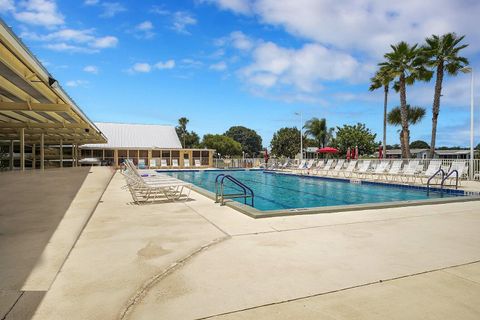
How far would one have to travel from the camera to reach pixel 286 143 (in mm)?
54219

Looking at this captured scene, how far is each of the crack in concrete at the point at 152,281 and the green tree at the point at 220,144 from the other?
199ft

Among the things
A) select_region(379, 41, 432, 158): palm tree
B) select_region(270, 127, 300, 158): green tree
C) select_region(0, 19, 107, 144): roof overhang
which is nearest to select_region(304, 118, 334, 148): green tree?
select_region(270, 127, 300, 158): green tree

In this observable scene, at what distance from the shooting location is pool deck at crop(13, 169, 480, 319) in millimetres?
2275

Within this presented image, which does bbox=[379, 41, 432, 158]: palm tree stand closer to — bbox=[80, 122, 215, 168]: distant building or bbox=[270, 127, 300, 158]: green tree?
bbox=[80, 122, 215, 168]: distant building

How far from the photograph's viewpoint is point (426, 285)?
2.69m

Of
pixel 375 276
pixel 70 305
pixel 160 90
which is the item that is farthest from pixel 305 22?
pixel 70 305

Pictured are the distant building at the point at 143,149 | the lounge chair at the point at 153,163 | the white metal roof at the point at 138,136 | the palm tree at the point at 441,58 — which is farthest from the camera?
the white metal roof at the point at 138,136

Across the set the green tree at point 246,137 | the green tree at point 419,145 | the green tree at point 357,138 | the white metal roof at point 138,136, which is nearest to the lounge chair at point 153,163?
the white metal roof at point 138,136

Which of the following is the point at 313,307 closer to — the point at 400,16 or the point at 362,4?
the point at 362,4

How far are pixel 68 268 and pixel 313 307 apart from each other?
233cm

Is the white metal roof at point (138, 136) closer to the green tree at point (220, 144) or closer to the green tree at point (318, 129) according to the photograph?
the green tree at point (318, 129)

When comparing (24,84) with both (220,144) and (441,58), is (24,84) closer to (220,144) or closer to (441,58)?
(441,58)

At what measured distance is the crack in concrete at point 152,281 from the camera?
2262 mm

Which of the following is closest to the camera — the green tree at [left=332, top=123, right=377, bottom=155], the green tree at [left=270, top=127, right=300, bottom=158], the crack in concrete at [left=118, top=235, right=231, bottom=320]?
the crack in concrete at [left=118, top=235, right=231, bottom=320]
